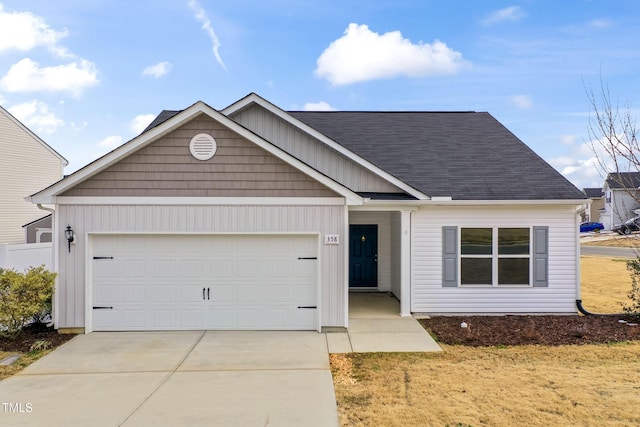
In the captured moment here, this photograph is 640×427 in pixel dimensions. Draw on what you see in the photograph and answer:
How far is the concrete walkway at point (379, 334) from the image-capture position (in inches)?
292

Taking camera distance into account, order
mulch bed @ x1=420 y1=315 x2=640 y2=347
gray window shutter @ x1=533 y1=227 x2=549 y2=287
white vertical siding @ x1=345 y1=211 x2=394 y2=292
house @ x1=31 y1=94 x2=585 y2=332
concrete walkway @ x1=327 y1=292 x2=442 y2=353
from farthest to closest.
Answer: white vertical siding @ x1=345 y1=211 x2=394 y2=292, gray window shutter @ x1=533 y1=227 x2=549 y2=287, house @ x1=31 y1=94 x2=585 y2=332, mulch bed @ x1=420 y1=315 x2=640 y2=347, concrete walkway @ x1=327 y1=292 x2=442 y2=353

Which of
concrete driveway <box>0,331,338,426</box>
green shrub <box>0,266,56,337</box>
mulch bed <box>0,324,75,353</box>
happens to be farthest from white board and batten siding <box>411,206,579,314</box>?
green shrub <box>0,266,56,337</box>

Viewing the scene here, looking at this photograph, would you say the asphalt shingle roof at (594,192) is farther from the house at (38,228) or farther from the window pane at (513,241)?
the house at (38,228)

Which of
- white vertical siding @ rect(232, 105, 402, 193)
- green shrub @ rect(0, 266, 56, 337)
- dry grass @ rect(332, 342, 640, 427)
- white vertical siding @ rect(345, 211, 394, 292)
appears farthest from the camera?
white vertical siding @ rect(345, 211, 394, 292)

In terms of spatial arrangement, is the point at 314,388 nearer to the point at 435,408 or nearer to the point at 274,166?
the point at 435,408

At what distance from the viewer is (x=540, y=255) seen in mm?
9781

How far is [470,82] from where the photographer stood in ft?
65.4

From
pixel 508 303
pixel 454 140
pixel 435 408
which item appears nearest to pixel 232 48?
pixel 454 140

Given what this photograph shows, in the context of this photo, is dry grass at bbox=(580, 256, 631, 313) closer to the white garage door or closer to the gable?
the white garage door

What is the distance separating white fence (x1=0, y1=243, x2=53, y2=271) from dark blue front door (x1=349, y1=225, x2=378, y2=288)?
8.08 metres

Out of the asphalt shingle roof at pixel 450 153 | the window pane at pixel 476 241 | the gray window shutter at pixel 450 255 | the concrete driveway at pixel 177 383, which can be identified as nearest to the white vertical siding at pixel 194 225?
the concrete driveway at pixel 177 383

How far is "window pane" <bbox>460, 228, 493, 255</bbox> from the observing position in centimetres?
983

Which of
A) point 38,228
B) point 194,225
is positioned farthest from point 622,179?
point 38,228

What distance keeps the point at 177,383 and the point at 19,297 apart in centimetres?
430
